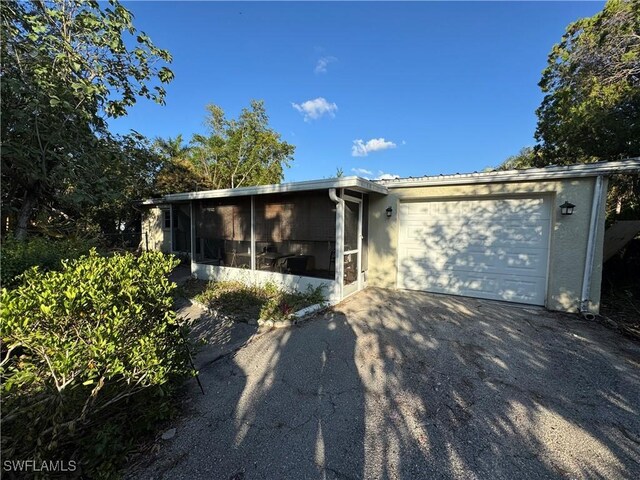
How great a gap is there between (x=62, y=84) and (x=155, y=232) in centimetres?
765

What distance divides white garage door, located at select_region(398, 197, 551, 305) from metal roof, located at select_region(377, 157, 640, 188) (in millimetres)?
485

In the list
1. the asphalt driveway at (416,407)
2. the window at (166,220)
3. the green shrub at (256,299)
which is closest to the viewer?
the asphalt driveway at (416,407)

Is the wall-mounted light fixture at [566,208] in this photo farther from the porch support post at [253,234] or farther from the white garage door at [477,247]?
the porch support post at [253,234]

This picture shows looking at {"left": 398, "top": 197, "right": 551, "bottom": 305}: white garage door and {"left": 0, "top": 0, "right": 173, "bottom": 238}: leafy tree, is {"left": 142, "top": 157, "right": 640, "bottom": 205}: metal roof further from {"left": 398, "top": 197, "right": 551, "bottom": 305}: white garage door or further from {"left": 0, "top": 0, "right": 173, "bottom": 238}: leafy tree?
{"left": 0, "top": 0, "right": 173, "bottom": 238}: leafy tree

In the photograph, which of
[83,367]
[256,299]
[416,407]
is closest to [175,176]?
[256,299]

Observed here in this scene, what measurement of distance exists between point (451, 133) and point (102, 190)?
11.7 meters

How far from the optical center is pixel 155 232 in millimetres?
11758

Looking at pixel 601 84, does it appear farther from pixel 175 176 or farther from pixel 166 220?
pixel 175 176

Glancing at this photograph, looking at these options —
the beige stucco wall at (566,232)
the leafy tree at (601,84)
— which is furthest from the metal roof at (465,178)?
the leafy tree at (601,84)

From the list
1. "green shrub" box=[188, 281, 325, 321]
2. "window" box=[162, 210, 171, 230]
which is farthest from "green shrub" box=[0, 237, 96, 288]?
"window" box=[162, 210, 171, 230]

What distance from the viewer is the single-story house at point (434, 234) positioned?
481 cm

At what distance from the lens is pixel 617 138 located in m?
8.09

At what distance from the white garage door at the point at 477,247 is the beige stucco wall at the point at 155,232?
9.59 meters

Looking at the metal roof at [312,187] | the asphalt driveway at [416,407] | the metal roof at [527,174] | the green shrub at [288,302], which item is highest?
the metal roof at [527,174]
